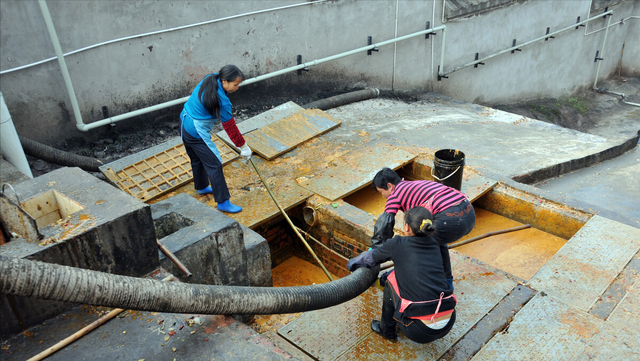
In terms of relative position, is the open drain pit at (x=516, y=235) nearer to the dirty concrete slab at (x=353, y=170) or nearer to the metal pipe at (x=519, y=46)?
the dirty concrete slab at (x=353, y=170)

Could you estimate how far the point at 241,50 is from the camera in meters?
8.09

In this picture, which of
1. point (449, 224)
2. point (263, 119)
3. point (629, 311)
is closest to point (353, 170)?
point (263, 119)

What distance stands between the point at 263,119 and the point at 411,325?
15.8ft

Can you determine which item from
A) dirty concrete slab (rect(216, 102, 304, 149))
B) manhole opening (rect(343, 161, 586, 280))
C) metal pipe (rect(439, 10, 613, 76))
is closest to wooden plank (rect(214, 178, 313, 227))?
manhole opening (rect(343, 161, 586, 280))

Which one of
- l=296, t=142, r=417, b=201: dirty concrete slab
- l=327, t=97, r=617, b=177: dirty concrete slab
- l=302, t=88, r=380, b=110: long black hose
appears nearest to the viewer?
l=296, t=142, r=417, b=201: dirty concrete slab

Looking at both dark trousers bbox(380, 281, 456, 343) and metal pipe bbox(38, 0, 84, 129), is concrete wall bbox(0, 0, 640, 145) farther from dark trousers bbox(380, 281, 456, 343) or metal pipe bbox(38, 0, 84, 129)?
dark trousers bbox(380, 281, 456, 343)

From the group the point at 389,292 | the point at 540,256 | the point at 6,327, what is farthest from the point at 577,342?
the point at 6,327

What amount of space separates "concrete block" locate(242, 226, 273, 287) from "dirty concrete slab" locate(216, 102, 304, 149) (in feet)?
8.81

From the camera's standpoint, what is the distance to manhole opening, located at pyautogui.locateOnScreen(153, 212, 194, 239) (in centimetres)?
402

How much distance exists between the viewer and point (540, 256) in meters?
5.07

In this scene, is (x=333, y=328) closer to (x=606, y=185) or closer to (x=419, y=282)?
(x=419, y=282)

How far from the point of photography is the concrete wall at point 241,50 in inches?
245

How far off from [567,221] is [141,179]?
16.8 ft

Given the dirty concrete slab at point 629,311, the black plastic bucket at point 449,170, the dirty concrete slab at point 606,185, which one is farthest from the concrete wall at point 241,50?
the dirty concrete slab at point 629,311
